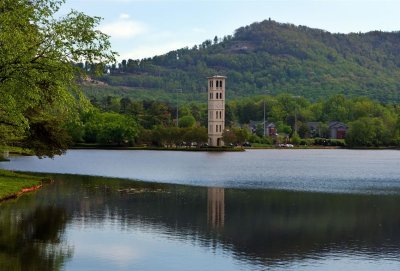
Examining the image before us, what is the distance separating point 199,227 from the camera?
37.7m

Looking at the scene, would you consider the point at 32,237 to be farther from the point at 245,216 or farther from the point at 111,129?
the point at 111,129

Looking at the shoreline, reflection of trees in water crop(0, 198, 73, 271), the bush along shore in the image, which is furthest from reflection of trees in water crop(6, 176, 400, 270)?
the bush along shore

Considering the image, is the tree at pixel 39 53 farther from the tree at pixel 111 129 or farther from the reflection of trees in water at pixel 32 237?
the tree at pixel 111 129

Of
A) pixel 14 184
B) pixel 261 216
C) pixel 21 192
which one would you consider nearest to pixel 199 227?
pixel 261 216

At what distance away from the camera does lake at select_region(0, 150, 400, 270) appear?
28641 mm

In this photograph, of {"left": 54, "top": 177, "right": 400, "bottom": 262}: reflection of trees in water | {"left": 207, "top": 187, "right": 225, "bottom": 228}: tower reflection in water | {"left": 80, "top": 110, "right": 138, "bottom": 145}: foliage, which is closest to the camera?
{"left": 54, "top": 177, "right": 400, "bottom": 262}: reflection of trees in water

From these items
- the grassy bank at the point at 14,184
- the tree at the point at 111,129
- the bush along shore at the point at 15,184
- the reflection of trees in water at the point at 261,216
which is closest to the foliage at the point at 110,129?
the tree at the point at 111,129

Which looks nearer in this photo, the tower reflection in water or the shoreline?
the tower reflection in water

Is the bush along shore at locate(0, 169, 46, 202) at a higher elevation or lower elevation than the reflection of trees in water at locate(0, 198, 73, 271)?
higher

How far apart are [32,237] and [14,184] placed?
23.2 meters

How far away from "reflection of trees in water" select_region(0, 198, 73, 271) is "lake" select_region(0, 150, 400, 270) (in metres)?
0.05

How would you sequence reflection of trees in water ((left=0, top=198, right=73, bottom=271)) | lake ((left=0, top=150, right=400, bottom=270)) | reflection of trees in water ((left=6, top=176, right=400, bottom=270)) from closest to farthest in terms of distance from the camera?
1. reflection of trees in water ((left=0, top=198, right=73, bottom=271))
2. lake ((left=0, top=150, right=400, bottom=270))
3. reflection of trees in water ((left=6, top=176, right=400, bottom=270))

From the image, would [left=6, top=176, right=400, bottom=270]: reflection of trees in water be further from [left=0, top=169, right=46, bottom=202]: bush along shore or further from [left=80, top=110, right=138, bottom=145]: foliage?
[left=80, top=110, right=138, bottom=145]: foliage

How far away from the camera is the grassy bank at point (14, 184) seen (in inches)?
1934
